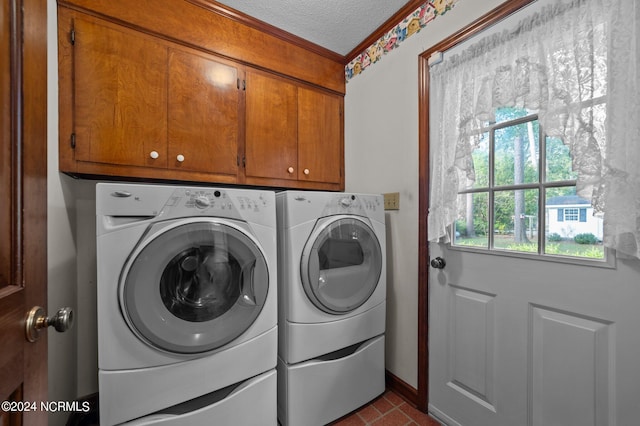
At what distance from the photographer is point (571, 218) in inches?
36.9

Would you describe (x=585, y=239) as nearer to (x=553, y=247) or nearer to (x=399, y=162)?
(x=553, y=247)

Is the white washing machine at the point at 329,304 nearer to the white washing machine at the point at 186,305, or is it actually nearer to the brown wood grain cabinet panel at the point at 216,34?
the white washing machine at the point at 186,305

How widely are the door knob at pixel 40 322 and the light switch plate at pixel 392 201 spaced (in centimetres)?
145

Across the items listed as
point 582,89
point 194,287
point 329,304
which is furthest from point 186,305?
point 582,89

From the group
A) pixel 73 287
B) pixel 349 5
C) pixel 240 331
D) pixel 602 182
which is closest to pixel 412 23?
pixel 349 5

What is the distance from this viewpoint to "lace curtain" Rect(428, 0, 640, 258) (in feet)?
2.55

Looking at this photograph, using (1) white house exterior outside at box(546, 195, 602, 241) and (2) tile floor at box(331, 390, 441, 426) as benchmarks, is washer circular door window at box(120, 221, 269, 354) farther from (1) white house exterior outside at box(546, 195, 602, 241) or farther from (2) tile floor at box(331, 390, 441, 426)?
(1) white house exterior outside at box(546, 195, 602, 241)

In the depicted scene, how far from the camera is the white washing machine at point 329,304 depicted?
124 centimetres

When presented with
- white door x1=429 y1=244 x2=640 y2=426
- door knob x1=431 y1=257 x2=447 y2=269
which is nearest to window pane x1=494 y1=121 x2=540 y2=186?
white door x1=429 y1=244 x2=640 y2=426

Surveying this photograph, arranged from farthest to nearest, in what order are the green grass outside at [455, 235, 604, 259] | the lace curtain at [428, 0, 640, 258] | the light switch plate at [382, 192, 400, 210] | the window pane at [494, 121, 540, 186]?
the light switch plate at [382, 192, 400, 210]
the window pane at [494, 121, 540, 186]
the green grass outside at [455, 235, 604, 259]
the lace curtain at [428, 0, 640, 258]

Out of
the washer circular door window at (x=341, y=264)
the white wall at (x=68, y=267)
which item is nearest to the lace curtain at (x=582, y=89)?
the washer circular door window at (x=341, y=264)

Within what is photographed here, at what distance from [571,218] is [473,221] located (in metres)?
0.35

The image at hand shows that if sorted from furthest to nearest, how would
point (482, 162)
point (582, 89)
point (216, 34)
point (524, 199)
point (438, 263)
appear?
point (216, 34) < point (438, 263) < point (482, 162) < point (524, 199) < point (582, 89)

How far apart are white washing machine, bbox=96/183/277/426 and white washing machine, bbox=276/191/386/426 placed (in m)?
0.08
